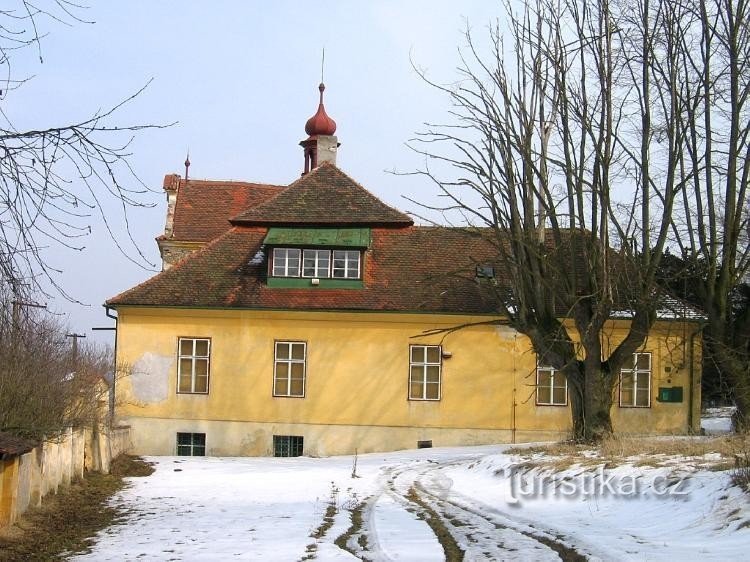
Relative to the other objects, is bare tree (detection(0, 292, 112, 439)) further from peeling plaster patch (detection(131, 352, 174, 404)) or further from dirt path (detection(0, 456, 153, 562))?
peeling plaster patch (detection(131, 352, 174, 404))

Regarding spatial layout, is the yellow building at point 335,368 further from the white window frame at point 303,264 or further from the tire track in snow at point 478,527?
the tire track in snow at point 478,527

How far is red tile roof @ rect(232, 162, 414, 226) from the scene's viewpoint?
28016 millimetres

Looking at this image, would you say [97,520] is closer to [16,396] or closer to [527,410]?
[16,396]

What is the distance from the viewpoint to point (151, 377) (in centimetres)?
2695

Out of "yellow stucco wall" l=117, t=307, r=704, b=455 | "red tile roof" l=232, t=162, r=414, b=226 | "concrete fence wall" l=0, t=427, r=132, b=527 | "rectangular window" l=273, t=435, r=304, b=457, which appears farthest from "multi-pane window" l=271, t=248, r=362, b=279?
"concrete fence wall" l=0, t=427, r=132, b=527

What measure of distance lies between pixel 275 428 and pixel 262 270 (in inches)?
182

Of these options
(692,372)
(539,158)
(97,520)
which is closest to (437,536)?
(97,520)

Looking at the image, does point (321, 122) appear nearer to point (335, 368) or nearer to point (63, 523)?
point (335, 368)

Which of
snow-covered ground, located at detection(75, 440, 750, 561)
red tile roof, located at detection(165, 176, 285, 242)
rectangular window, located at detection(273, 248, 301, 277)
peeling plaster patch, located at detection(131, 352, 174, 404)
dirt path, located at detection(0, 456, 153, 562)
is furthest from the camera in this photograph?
red tile roof, located at detection(165, 176, 285, 242)

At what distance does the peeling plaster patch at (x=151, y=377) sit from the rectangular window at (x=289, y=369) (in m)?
3.04

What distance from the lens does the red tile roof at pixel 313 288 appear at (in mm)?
26828

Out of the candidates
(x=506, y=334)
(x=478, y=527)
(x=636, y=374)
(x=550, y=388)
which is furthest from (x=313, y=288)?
(x=478, y=527)

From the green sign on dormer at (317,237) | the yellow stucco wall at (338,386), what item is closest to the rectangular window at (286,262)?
the green sign on dormer at (317,237)

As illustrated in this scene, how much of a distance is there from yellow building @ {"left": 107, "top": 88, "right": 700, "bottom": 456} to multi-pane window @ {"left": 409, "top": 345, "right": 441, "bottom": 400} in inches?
1.3
